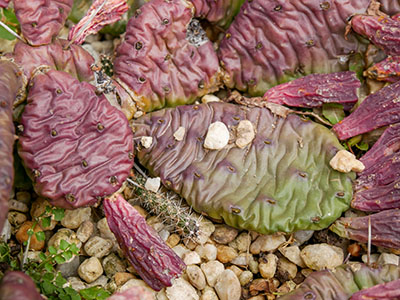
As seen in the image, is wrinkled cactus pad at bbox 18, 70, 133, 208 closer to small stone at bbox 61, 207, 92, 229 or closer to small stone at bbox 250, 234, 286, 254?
small stone at bbox 61, 207, 92, 229

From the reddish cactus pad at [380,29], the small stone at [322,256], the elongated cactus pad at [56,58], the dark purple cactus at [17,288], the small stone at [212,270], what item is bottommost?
the small stone at [212,270]

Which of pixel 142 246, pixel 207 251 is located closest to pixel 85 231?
pixel 142 246

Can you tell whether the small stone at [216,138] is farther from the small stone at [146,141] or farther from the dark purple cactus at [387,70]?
the dark purple cactus at [387,70]

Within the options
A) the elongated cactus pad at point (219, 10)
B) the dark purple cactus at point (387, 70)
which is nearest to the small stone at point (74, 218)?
the elongated cactus pad at point (219, 10)

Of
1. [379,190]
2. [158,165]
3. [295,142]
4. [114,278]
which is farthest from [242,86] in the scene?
[114,278]

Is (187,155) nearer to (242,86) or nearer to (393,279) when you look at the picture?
(242,86)

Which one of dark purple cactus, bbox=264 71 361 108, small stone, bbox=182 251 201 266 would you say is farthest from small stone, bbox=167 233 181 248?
dark purple cactus, bbox=264 71 361 108
